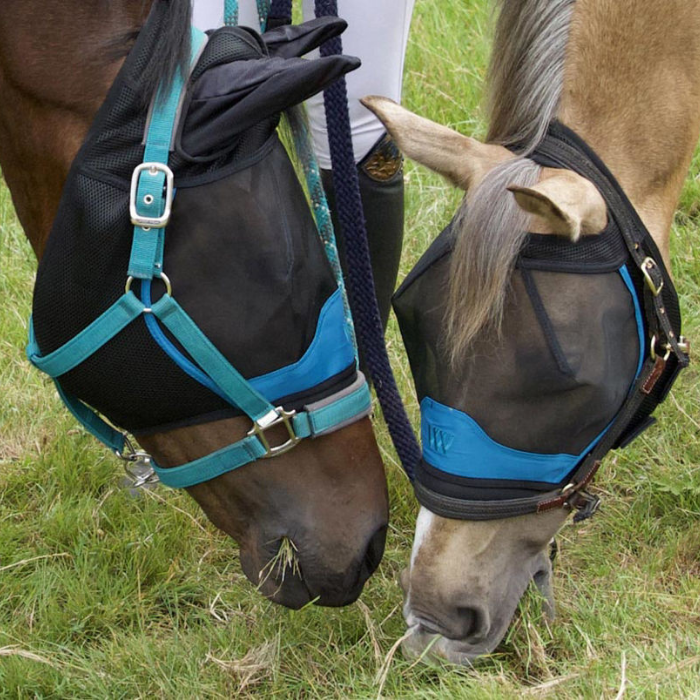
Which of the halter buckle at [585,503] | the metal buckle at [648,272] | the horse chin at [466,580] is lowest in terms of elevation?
the horse chin at [466,580]

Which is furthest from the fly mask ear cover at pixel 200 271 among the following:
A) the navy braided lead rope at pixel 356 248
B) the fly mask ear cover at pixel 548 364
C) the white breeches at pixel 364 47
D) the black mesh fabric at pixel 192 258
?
the white breeches at pixel 364 47

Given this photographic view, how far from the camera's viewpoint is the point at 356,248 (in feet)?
7.64

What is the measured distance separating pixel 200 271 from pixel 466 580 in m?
0.84

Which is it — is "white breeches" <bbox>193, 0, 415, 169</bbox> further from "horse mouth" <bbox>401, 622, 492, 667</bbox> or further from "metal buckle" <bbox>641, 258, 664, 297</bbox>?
"horse mouth" <bbox>401, 622, 492, 667</bbox>

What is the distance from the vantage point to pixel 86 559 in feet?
8.90

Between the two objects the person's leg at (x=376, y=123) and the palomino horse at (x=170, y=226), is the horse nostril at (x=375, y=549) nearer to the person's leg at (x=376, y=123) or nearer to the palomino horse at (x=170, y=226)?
the palomino horse at (x=170, y=226)

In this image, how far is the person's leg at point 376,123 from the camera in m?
2.31

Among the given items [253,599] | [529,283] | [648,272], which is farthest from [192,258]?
[253,599]

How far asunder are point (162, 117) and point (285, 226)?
0.27m

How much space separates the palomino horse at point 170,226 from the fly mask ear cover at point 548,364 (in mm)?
214

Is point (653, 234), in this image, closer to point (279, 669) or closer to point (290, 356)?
point (290, 356)

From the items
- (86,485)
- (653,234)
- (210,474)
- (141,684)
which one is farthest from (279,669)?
(653,234)

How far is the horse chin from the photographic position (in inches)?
81.2

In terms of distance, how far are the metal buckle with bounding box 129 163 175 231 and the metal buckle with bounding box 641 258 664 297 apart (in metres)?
0.89
